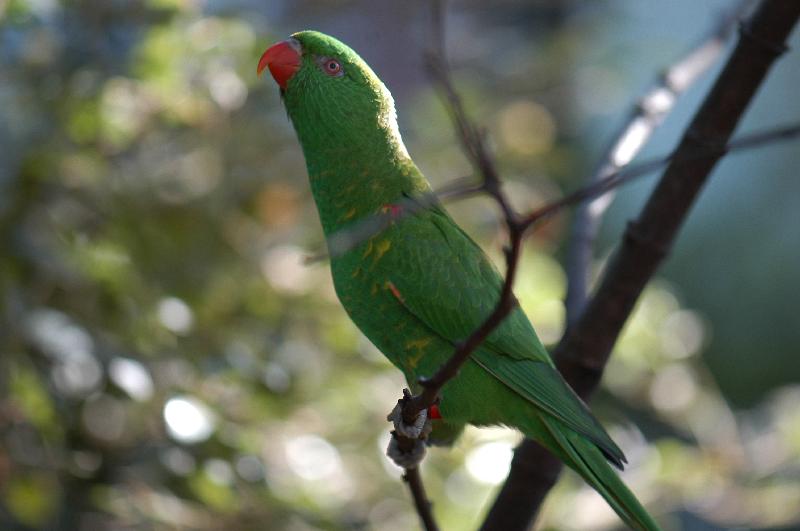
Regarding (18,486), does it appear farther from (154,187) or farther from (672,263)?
(672,263)

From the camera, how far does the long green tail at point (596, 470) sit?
1.49 metres

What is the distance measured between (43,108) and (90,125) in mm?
117

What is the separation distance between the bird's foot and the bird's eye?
747 millimetres

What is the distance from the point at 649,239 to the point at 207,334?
1.15m

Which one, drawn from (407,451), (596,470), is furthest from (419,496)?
(596,470)

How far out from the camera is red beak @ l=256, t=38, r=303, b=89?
186 centimetres

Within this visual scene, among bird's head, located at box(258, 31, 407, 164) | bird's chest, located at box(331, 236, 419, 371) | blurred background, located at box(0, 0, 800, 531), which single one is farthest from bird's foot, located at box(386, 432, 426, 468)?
bird's head, located at box(258, 31, 407, 164)

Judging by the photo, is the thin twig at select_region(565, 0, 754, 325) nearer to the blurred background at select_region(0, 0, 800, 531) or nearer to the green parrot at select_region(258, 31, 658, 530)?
the green parrot at select_region(258, 31, 658, 530)

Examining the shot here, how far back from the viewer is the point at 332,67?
6.03 ft

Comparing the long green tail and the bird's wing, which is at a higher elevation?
the bird's wing

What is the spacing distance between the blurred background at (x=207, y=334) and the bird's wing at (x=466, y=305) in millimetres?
204

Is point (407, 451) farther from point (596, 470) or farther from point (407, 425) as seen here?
point (596, 470)

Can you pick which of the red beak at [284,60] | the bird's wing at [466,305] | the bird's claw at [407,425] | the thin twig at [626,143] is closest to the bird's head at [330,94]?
the red beak at [284,60]

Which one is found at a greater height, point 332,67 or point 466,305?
point 332,67
